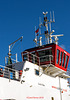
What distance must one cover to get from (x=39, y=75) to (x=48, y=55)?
11.7 ft

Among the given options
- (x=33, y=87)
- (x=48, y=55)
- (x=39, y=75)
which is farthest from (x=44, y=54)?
(x=33, y=87)

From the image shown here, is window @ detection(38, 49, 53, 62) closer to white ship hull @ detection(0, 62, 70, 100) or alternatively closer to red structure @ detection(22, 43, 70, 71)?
red structure @ detection(22, 43, 70, 71)

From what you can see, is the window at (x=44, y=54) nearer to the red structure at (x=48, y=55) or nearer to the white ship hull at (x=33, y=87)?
the red structure at (x=48, y=55)

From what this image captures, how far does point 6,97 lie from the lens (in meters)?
16.9

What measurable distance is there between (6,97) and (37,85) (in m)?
6.08

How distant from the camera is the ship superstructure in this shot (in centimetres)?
1817

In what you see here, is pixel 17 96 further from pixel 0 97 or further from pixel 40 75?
pixel 40 75

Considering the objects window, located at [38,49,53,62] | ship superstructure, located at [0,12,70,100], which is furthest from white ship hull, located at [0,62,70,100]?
window, located at [38,49,53,62]

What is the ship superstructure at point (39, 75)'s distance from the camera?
18.2 metres

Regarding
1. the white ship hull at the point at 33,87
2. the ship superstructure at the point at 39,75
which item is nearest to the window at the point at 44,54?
the ship superstructure at the point at 39,75

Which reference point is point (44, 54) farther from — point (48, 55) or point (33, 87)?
point (33, 87)

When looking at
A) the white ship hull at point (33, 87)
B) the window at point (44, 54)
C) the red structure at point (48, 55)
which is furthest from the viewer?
the window at point (44, 54)

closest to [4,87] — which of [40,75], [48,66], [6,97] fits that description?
[6,97]

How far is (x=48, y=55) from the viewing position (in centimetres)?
2573
